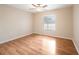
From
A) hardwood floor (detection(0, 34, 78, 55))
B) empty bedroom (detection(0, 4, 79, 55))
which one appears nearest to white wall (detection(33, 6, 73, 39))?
empty bedroom (detection(0, 4, 79, 55))

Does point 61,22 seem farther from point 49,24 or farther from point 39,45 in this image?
point 39,45

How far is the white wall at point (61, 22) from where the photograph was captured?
118 inches

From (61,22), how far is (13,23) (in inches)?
74.6

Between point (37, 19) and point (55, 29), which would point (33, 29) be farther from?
point (55, 29)

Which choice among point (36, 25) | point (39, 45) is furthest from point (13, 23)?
point (39, 45)

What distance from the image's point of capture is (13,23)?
3512 mm

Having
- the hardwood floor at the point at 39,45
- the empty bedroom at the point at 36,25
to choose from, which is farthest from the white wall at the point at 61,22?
the hardwood floor at the point at 39,45

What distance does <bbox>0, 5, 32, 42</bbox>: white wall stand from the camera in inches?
123

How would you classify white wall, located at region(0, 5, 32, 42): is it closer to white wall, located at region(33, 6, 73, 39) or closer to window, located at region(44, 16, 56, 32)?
white wall, located at region(33, 6, 73, 39)

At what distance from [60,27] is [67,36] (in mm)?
412

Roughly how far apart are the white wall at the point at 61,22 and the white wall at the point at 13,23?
0.28 metres

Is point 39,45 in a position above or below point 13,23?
below

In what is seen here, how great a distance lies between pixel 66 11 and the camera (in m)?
3.10

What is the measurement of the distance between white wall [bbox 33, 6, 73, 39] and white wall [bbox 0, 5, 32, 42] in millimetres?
276
